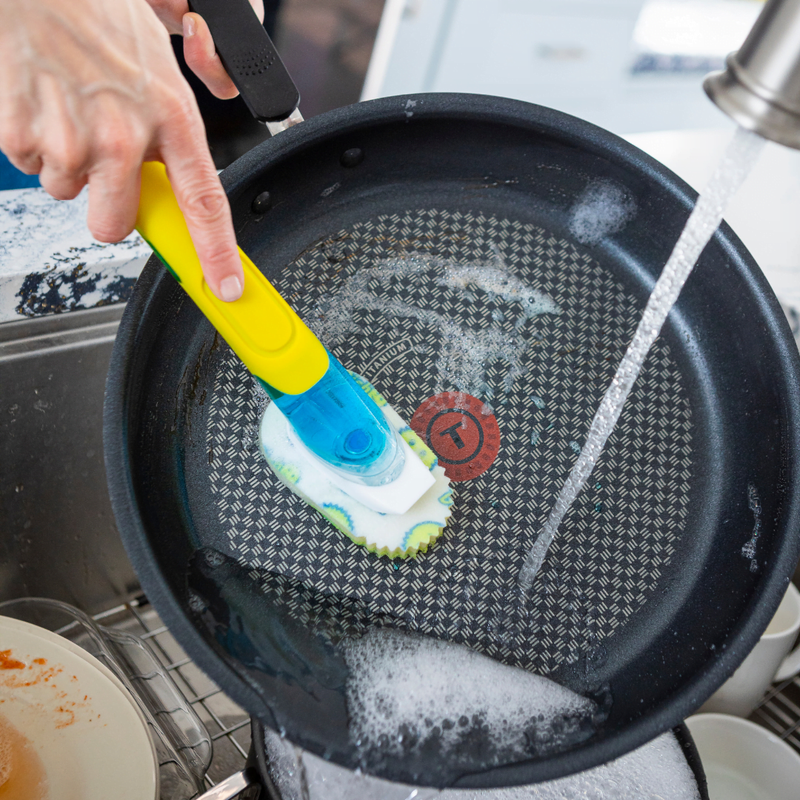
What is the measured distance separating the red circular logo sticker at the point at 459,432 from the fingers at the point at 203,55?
31cm

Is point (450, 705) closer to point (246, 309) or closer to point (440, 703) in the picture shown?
point (440, 703)

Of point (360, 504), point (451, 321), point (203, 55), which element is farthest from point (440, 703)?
point (203, 55)

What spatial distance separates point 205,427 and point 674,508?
1.26 feet

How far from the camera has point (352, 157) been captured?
1.81 feet

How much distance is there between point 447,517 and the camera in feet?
1.70

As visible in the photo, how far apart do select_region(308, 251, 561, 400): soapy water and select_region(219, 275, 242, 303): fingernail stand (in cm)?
17

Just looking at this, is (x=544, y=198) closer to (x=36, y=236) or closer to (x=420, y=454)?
(x=420, y=454)

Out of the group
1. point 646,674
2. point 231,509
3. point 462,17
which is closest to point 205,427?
point 231,509

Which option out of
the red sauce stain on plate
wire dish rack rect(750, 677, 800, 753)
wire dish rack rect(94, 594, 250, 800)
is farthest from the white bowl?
wire dish rack rect(750, 677, 800, 753)

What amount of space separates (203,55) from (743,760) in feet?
2.93

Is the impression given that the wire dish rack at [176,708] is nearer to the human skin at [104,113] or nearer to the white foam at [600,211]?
the human skin at [104,113]

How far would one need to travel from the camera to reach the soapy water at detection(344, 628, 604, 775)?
0.45 metres

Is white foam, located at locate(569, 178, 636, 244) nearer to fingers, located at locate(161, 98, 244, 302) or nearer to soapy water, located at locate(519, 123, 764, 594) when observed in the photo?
soapy water, located at locate(519, 123, 764, 594)

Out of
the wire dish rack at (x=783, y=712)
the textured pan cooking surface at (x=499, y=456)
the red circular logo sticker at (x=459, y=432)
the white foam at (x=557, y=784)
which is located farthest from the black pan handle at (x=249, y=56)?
the wire dish rack at (x=783, y=712)
